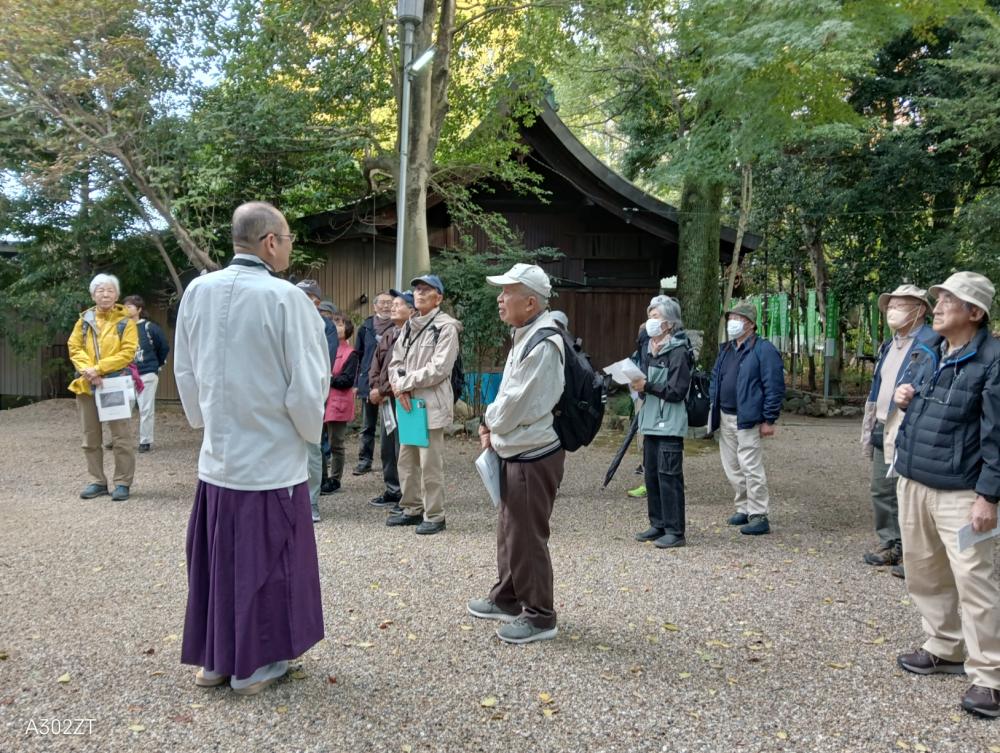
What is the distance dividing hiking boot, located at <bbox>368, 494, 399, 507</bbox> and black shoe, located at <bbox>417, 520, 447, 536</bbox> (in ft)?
3.35

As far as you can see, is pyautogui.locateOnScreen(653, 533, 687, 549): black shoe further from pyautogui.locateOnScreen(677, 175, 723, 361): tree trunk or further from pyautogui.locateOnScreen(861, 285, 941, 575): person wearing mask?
pyautogui.locateOnScreen(677, 175, 723, 361): tree trunk

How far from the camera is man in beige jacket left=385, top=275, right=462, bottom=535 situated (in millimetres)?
6039

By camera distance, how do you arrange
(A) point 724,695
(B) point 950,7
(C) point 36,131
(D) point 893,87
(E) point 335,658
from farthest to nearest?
1. (D) point 893,87
2. (C) point 36,131
3. (B) point 950,7
4. (E) point 335,658
5. (A) point 724,695

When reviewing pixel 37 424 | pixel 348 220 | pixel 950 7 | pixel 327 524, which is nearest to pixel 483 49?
pixel 348 220

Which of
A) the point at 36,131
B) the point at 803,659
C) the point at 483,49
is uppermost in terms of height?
the point at 483,49

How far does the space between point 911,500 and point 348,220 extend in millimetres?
11719

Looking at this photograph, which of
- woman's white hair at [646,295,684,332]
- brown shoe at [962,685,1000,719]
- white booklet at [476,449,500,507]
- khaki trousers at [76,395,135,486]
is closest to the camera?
brown shoe at [962,685,1000,719]

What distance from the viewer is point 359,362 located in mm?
8023

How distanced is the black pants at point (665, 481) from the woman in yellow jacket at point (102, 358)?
16.1 ft

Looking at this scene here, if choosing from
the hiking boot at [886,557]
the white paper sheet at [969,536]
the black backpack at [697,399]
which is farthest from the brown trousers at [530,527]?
the hiking boot at [886,557]

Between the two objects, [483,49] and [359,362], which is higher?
[483,49]

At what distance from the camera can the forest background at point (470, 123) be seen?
921 centimetres

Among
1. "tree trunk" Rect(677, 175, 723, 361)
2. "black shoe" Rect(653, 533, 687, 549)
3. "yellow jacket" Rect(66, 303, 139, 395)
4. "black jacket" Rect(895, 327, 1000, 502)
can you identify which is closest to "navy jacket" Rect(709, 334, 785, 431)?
"black shoe" Rect(653, 533, 687, 549)

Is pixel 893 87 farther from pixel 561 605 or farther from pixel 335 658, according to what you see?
pixel 335 658
